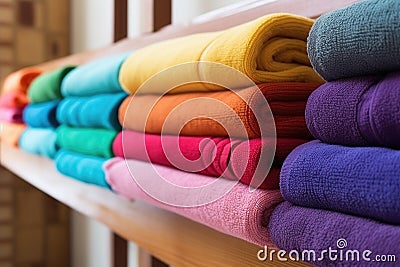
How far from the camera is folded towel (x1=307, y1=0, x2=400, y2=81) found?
302 mm

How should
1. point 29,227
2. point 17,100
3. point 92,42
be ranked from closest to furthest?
A: point 17,100 < point 92,42 < point 29,227

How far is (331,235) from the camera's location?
1.08 ft

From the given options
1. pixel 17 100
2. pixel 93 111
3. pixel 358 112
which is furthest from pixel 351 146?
pixel 17 100

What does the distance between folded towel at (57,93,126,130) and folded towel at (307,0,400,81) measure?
0.34 meters

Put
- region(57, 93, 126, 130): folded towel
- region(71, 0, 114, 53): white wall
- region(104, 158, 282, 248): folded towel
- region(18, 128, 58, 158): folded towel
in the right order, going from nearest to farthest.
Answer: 1. region(104, 158, 282, 248): folded towel
2. region(57, 93, 126, 130): folded towel
3. region(18, 128, 58, 158): folded towel
4. region(71, 0, 114, 53): white wall

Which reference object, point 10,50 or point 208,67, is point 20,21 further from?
point 208,67

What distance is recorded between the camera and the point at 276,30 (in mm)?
421

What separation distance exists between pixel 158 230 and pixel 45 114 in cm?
44

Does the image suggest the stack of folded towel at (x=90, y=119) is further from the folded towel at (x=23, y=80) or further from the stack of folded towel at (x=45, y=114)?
the folded towel at (x=23, y=80)

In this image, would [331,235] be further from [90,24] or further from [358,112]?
[90,24]

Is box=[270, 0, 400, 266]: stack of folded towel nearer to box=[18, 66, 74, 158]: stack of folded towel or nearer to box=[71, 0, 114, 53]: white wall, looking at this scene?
box=[18, 66, 74, 158]: stack of folded towel

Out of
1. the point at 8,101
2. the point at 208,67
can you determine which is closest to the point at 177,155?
the point at 208,67

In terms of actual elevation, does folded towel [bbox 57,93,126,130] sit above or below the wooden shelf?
above

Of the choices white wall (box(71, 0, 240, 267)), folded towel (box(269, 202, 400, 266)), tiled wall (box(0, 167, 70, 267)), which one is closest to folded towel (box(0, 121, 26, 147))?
white wall (box(71, 0, 240, 267))
